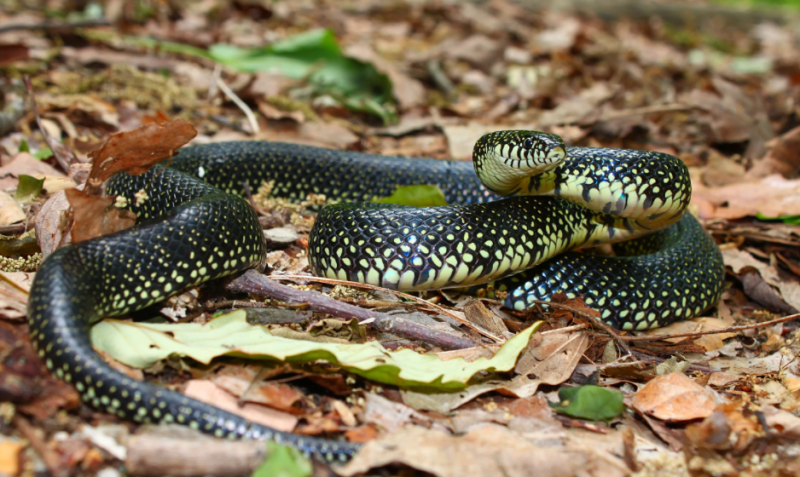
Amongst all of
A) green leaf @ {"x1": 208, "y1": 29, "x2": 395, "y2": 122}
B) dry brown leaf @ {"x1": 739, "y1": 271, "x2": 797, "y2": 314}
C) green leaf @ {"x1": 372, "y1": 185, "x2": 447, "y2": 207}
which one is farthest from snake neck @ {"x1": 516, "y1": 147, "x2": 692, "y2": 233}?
green leaf @ {"x1": 208, "y1": 29, "x2": 395, "y2": 122}

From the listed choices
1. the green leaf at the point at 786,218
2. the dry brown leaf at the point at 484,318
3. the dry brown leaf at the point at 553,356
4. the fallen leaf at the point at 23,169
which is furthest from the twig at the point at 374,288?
the green leaf at the point at 786,218

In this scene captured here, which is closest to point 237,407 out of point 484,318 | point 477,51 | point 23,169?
point 484,318

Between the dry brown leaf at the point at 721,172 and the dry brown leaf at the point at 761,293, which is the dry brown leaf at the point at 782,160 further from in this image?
the dry brown leaf at the point at 761,293

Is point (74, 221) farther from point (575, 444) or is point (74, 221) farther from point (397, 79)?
point (397, 79)

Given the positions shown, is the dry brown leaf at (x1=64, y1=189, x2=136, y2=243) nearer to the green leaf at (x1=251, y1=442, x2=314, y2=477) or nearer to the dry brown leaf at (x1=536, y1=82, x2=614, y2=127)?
the green leaf at (x1=251, y1=442, x2=314, y2=477)

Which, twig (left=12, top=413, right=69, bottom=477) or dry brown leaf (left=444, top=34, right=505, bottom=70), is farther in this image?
dry brown leaf (left=444, top=34, right=505, bottom=70)
